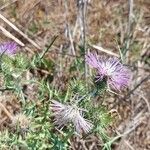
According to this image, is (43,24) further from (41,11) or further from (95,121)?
(95,121)

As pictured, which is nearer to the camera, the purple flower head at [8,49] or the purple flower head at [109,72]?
the purple flower head at [109,72]

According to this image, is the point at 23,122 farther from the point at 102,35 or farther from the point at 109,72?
the point at 102,35

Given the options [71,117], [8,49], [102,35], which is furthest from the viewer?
[102,35]

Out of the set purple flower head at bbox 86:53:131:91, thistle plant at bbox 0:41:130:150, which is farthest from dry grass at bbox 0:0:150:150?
purple flower head at bbox 86:53:131:91

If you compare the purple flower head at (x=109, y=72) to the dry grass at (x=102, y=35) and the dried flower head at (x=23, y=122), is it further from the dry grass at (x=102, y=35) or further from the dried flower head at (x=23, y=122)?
Answer: the dry grass at (x=102, y=35)

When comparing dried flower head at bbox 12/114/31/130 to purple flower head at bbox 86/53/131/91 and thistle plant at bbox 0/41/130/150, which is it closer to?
thistle plant at bbox 0/41/130/150

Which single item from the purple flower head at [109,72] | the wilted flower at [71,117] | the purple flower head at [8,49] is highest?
the purple flower head at [8,49]

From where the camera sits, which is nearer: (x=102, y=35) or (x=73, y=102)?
(x=73, y=102)

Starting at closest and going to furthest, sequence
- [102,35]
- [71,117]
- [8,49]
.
Answer: [71,117] → [8,49] → [102,35]

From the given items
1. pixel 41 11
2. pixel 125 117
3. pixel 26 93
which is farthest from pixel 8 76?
pixel 41 11

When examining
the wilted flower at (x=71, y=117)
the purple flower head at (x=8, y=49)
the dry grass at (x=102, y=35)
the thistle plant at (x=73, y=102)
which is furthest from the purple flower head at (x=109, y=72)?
the dry grass at (x=102, y=35)

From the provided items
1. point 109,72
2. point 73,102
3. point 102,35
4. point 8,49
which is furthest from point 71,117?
point 102,35
